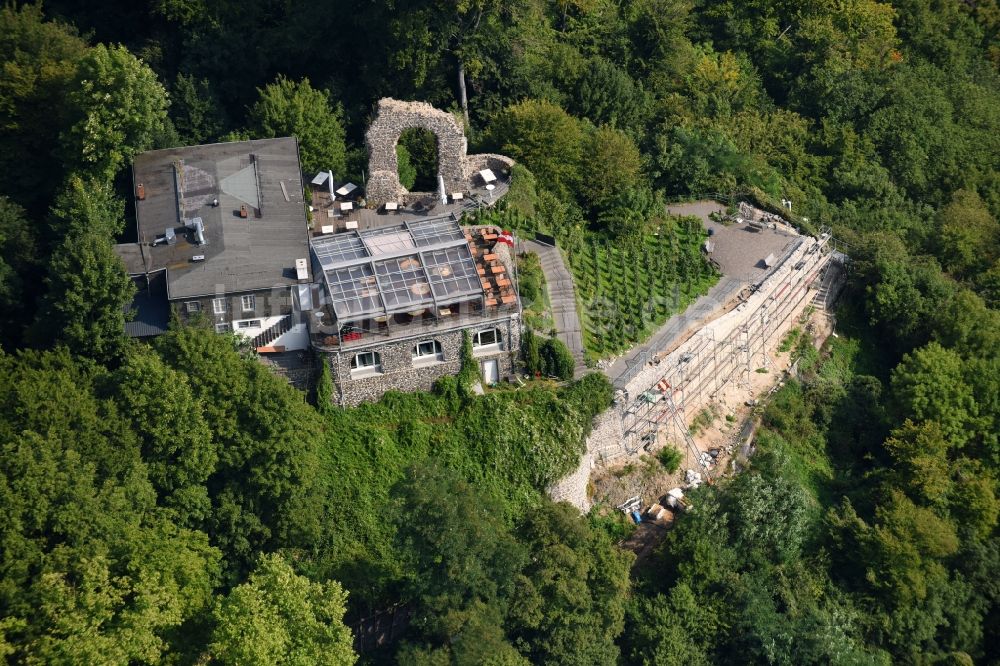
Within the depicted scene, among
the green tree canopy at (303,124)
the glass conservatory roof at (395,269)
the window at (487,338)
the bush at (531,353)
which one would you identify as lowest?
the bush at (531,353)

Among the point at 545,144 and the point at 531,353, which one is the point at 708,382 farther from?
the point at 545,144

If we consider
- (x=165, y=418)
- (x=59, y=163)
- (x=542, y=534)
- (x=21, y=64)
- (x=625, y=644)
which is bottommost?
(x=625, y=644)

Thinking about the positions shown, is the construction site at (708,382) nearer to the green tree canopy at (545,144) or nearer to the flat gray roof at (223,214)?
the green tree canopy at (545,144)

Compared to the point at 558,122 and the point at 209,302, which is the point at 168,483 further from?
the point at 558,122

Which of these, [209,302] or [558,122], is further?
[558,122]

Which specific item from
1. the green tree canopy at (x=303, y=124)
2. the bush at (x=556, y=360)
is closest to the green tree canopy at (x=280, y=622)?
the bush at (x=556, y=360)

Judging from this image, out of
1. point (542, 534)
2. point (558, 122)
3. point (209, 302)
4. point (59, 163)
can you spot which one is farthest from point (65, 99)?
point (542, 534)
